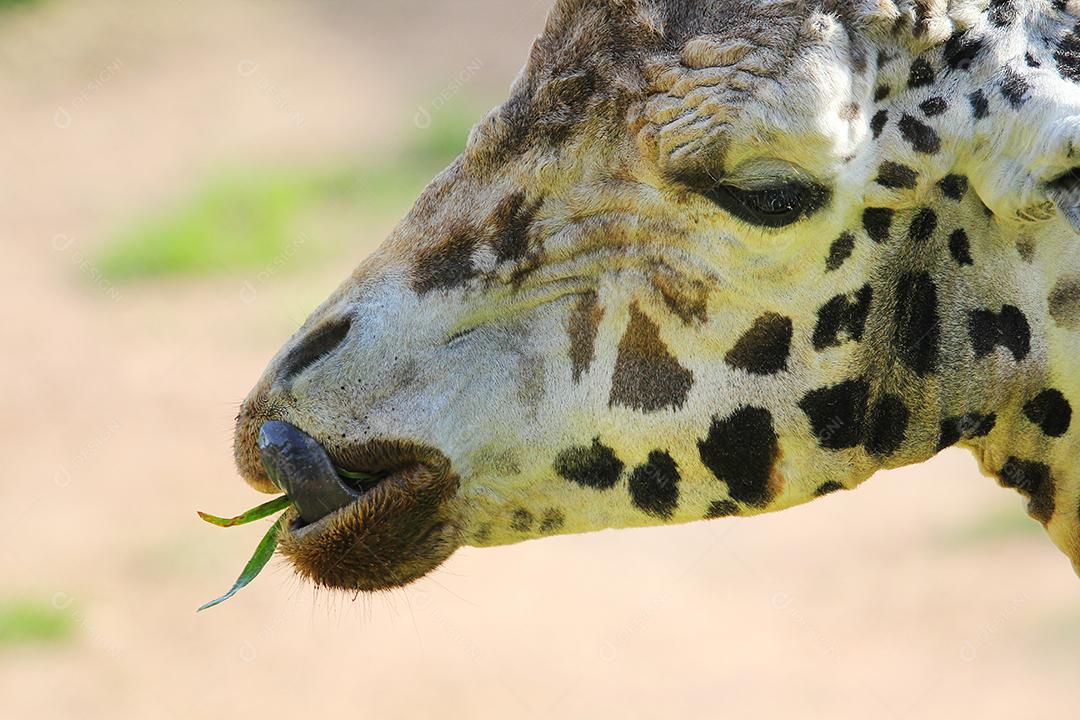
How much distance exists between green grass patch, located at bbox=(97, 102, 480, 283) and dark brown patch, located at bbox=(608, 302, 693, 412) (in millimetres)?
8813

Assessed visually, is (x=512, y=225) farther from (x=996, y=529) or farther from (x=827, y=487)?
(x=996, y=529)

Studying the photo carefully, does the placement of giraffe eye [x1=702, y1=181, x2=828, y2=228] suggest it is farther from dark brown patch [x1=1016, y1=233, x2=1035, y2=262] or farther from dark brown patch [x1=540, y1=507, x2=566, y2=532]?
dark brown patch [x1=540, y1=507, x2=566, y2=532]

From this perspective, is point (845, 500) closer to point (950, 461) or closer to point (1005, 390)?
point (950, 461)

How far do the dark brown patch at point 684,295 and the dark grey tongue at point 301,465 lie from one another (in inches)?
33.1

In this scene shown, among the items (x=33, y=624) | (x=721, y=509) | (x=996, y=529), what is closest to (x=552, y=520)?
(x=721, y=509)

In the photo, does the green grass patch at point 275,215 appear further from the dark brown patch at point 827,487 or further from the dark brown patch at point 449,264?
the dark brown patch at point 827,487

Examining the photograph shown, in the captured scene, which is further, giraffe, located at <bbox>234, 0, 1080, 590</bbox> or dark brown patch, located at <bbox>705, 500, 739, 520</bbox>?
dark brown patch, located at <bbox>705, 500, 739, 520</bbox>

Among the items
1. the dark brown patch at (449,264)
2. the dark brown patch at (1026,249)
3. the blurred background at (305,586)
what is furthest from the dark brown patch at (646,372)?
the blurred background at (305,586)

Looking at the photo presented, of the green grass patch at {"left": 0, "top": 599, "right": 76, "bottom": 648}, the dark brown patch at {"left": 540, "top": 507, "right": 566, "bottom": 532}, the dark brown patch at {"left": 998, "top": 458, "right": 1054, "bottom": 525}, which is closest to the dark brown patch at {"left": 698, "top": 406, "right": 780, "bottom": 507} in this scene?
the dark brown patch at {"left": 540, "top": 507, "right": 566, "bottom": 532}

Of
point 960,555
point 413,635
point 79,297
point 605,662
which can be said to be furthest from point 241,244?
point 960,555

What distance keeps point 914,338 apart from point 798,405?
0.29 metres

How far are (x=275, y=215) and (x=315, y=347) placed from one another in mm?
9306

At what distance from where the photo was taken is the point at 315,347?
3.13 meters

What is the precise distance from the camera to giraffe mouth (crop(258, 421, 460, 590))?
3076mm
